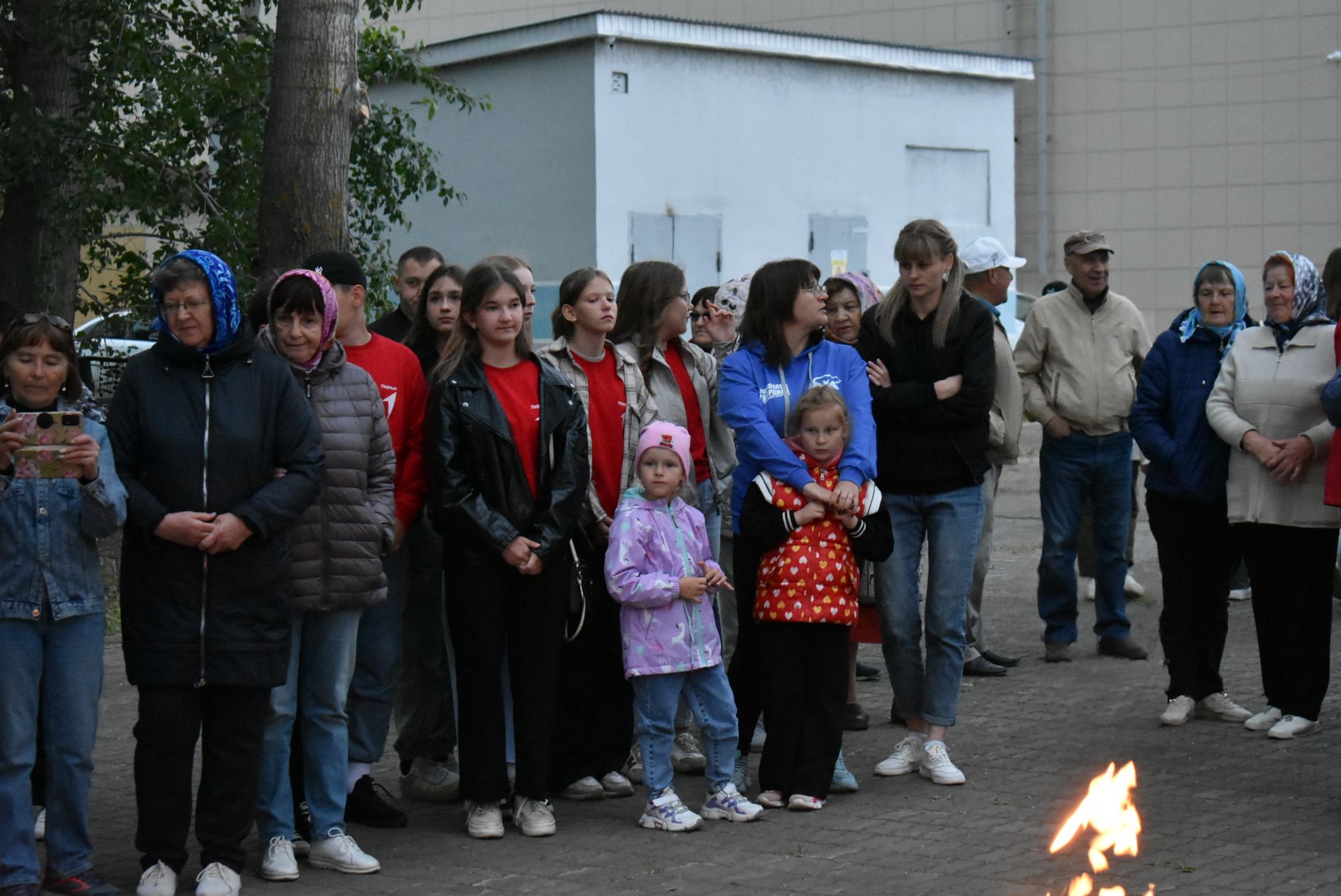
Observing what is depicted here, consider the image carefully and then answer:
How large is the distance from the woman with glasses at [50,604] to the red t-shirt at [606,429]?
1962 mm

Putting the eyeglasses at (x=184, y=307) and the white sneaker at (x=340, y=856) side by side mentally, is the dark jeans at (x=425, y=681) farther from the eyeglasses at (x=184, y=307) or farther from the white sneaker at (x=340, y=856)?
the eyeglasses at (x=184, y=307)

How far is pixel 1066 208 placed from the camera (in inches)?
1126

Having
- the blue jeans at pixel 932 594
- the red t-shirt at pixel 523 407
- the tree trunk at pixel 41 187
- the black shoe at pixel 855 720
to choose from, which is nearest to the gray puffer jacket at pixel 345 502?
the red t-shirt at pixel 523 407

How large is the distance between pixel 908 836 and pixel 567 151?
1502cm

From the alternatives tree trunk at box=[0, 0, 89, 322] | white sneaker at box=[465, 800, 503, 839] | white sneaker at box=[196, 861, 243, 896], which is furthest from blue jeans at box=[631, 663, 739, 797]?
tree trunk at box=[0, 0, 89, 322]

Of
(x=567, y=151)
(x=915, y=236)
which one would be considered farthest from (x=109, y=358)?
(x=915, y=236)

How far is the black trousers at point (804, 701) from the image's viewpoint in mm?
6426

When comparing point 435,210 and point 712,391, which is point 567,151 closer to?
point 435,210

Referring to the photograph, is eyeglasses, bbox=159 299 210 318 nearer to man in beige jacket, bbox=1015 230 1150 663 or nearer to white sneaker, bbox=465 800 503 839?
white sneaker, bbox=465 800 503 839

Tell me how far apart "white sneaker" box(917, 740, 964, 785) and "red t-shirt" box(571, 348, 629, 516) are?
5.29 feet

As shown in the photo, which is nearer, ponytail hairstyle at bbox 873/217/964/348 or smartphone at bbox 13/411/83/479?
smartphone at bbox 13/411/83/479

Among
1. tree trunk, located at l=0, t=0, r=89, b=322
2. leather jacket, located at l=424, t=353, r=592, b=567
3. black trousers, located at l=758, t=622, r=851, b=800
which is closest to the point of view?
leather jacket, located at l=424, t=353, r=592, b=567

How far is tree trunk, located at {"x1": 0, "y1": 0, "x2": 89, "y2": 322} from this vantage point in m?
13.1

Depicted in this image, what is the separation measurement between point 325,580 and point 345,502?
0.27 metres
